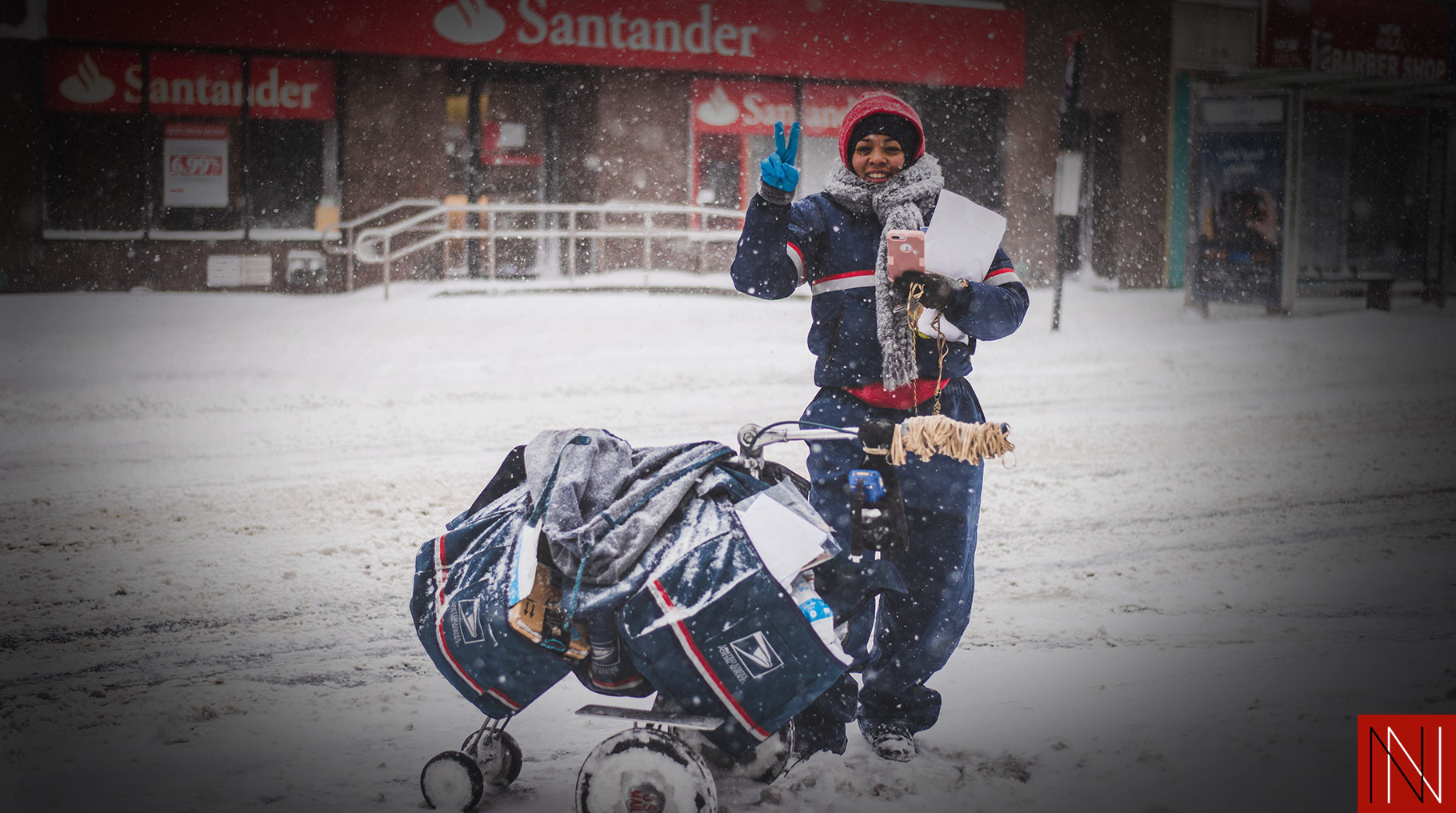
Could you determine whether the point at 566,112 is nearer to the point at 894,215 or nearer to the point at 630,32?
the point at 630,32

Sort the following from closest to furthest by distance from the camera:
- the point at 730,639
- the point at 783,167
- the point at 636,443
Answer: the point at 730,639 → the point at 783,167 → the point at 636,443

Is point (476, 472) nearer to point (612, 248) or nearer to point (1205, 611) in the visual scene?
point (1205, 611)

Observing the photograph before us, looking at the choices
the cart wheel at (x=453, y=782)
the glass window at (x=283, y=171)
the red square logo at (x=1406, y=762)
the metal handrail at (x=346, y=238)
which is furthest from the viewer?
the metal handrail at (x=346, y=238)

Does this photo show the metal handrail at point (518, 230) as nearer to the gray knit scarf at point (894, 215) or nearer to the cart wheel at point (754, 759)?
the gray knit scarf at point (894, 215)

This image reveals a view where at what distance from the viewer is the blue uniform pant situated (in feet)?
10.3

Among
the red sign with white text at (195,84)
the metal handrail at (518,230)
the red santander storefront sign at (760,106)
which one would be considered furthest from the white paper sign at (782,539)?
the red santander storefront sign at (760,106)

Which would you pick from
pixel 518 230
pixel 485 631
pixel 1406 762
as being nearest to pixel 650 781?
pixel 485 631

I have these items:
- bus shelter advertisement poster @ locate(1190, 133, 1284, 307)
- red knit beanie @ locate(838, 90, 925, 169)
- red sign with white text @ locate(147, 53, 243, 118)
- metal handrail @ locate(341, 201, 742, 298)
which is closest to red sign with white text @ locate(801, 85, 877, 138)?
metal handrail @ locate(341, 201, 742, 298)

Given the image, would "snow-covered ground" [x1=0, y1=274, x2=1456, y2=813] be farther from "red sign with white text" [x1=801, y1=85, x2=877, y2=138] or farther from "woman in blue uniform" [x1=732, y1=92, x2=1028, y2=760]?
"red sign with white text" [x1=801, y1=85, x2=877, y2=138]

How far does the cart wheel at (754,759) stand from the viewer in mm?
2941

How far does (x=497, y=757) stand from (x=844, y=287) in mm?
1546

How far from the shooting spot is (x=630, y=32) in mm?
16203

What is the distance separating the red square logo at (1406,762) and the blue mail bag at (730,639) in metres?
1.47

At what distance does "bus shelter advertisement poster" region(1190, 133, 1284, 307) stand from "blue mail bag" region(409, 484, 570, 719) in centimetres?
1401
